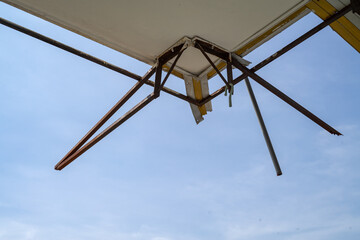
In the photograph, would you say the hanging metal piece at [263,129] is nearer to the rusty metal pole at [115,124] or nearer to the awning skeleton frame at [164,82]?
the awning skeleton frame at [164,82]

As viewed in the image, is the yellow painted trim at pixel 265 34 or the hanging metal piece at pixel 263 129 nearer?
the yellow painted trim at pixel 265 34

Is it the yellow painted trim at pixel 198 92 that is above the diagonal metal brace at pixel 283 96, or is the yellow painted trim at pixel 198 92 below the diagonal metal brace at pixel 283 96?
above

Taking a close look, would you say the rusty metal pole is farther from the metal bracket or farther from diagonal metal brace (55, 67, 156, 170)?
the metal bracket

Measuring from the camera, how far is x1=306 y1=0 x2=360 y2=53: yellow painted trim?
407 centimetres

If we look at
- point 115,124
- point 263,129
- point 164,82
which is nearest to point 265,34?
point 263,129

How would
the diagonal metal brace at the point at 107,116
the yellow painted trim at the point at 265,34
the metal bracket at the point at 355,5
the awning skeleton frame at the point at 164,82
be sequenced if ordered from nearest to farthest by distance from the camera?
the metal bracket at the point at 355,5 < the yellow painted trim at the point at 265,34 < the awning skeleton frame at the point at 164,82 < the diagonal metal brace at the point at 107,116

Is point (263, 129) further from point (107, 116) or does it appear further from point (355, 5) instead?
point (107, 116)

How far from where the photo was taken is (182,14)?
159 inches

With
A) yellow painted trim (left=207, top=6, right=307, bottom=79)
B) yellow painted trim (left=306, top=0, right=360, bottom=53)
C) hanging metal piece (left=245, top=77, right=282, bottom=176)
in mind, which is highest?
yellow painted trim (left=207, top=6, right=307, bottom=79)

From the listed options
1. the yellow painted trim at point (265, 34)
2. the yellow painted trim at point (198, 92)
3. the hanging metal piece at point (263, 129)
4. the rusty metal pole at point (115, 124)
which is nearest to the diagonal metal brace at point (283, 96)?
the yellow painted trim at point (265, 34)

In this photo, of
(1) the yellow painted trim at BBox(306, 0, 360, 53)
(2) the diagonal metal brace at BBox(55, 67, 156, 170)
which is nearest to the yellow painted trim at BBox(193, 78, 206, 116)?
(2) the diagonal metal brace at BBox(55, 67, 156, 170)

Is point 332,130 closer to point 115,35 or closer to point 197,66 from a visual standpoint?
point 197,66

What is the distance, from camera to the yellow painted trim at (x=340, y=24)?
4074mm

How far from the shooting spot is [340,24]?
171 inches
